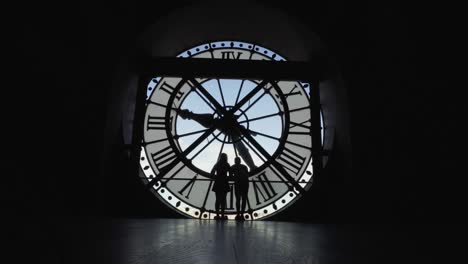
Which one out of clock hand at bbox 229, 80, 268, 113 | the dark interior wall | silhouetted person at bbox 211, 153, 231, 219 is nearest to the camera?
the dark interior wall

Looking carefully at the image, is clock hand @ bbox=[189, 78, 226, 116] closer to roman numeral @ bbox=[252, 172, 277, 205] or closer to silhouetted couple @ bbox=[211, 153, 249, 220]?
silhouetted couple @ bbox=[211, 153, 249, 220]

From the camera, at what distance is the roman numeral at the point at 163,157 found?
347 centimetres

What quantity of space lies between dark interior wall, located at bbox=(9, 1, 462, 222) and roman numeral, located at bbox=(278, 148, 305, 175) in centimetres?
49

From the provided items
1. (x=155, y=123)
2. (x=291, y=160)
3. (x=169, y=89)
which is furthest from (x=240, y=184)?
(x=169, y=89)

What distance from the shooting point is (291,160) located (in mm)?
3555

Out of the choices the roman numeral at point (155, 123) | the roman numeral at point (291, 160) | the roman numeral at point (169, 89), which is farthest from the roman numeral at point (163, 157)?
the roman numeral at point (291, 160)

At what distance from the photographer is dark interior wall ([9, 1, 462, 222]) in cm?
167

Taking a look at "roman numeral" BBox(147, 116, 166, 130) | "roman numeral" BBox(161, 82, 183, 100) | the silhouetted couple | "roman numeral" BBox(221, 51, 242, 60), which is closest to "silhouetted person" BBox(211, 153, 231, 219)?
the silhouetted couple
